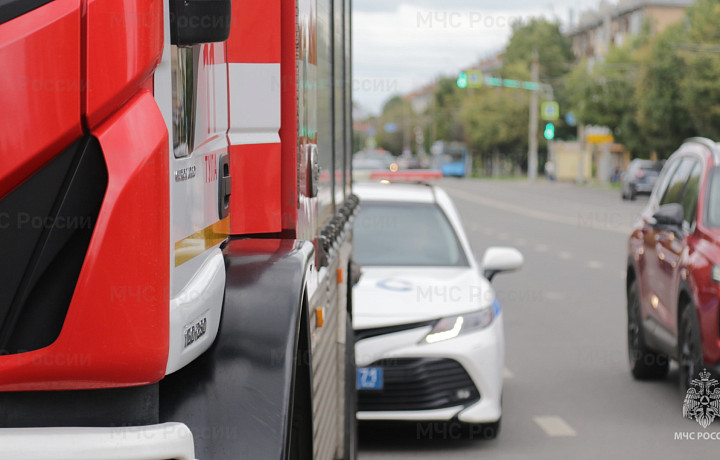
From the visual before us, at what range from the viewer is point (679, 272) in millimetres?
7918

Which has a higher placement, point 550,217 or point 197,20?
point 197,20

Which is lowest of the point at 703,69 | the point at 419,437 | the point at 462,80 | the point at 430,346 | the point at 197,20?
the point at 419,437

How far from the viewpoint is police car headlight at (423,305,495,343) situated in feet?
22.4

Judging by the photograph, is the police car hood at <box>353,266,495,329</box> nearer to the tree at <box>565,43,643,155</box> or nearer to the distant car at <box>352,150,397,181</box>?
the distant car at <box>352,150,397,181</box>

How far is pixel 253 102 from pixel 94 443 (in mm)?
1180

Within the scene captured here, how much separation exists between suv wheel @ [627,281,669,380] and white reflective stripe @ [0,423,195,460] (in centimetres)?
708

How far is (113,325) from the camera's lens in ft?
6.91

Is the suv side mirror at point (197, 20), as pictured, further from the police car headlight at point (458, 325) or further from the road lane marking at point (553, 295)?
the road lane marking at point (553, 295)

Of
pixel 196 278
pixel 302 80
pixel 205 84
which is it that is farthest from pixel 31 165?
pixel 302 80

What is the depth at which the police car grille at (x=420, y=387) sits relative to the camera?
22.0 ft

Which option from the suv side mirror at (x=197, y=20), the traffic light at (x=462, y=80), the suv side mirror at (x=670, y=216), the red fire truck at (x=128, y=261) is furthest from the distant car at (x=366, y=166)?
the suv side mirror at (x=197, y=20)

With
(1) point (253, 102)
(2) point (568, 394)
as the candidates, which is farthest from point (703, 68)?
(1) point (253, 102)

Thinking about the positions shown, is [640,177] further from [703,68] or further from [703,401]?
[703,401]

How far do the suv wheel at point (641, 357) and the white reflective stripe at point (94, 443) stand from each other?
23.2 feet
